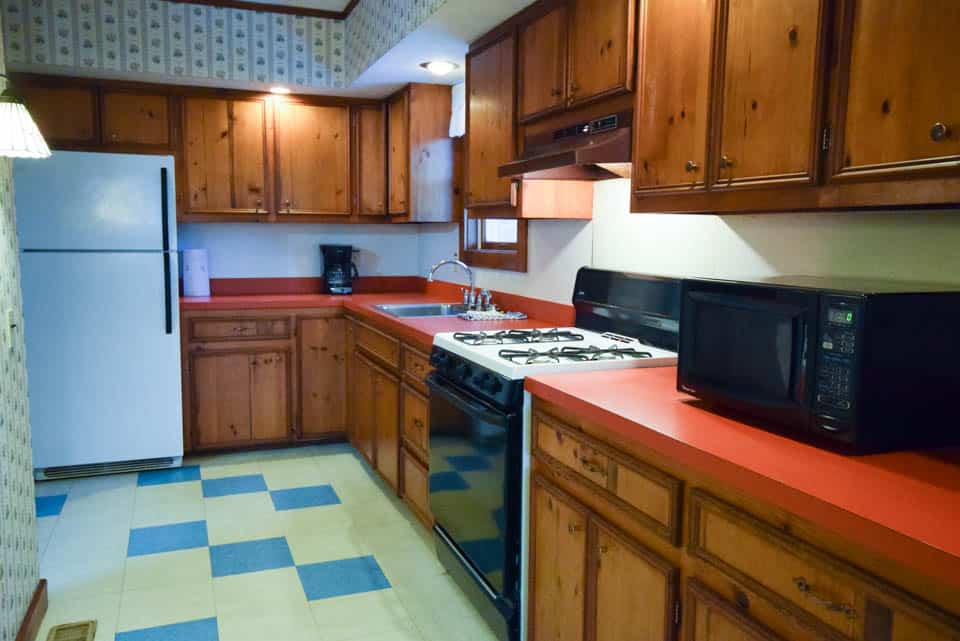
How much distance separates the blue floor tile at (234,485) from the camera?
3.59m

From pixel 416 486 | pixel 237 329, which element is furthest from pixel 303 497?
pixel 237 329

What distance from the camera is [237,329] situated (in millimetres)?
4074

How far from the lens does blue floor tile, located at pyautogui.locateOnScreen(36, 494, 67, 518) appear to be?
3329 mm

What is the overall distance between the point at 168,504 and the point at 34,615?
1115mm

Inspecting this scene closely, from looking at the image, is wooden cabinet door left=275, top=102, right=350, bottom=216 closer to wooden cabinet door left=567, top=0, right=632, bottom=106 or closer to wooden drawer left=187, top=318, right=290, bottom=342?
wooden drawer left=187, top=318, right=290, bottom=342

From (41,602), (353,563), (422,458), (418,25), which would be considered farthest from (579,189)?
(41,602)

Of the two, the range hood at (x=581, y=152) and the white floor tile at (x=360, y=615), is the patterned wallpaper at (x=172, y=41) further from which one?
the white floor tile at (x=360, y=615)

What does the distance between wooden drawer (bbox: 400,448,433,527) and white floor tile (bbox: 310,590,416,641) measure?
432mm

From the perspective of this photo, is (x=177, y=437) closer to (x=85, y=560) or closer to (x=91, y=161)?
(x=85, y=560)

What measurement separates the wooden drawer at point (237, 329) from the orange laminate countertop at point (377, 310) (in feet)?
0.24

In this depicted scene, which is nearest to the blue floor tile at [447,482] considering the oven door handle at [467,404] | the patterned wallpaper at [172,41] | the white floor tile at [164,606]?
the oven door handle at [467,404]

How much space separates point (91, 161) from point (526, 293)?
7.40ft

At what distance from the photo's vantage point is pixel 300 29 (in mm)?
4051

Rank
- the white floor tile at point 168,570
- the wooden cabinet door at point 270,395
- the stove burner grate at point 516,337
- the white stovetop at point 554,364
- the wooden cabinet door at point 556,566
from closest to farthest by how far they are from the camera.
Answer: the wooden cabinet door at point 556,566, the white stovetop at point 554,364, the stove burner grate at point 516,337, the white floor tile at point 168,570, the wooden cabinet door at point 270,395
